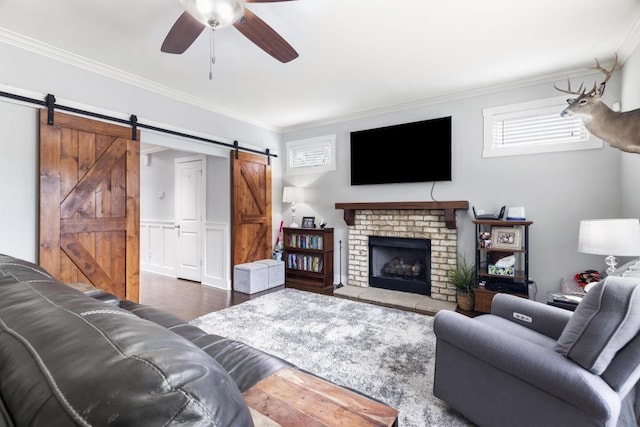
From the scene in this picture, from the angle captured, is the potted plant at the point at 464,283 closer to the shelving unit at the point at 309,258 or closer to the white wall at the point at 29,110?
the shelving unit at the point at 309,258

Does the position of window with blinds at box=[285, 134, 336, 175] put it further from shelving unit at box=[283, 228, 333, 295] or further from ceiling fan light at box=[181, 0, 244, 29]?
ceiling fan light at box=[181, 0, 244, 29]

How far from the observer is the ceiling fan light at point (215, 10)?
1.67 metres

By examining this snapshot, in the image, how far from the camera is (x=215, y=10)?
1.70 m

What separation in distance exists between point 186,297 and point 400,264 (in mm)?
3143

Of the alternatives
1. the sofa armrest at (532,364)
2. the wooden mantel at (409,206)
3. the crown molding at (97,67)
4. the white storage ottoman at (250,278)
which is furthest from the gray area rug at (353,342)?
the crown molding at (97,67)

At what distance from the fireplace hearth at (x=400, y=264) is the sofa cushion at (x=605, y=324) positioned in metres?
2.78

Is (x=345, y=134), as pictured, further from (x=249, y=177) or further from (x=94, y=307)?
(x=94, y=307)

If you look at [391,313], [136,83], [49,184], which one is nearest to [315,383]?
[391,313]

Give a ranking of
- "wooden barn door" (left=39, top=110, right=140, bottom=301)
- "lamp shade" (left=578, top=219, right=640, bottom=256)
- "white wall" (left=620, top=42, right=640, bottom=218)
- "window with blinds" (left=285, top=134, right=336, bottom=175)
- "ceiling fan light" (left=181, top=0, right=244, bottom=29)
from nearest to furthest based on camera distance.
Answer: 1. "ceiling fan light" (left=181, top=0, right=244, bottom=29)
2. "lamp shade" (left=578, top=219, right=640, bottom=256)
3. "white wall" (left=620, top=42, right=640, bottom=218)
4. "wooden barn door" (left=39, top=110, right=140, bottom=301)
5. "window with blinds" (left=285, top=134, right=336, bottom=175)

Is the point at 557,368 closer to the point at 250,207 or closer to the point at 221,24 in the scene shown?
the point at 221,24

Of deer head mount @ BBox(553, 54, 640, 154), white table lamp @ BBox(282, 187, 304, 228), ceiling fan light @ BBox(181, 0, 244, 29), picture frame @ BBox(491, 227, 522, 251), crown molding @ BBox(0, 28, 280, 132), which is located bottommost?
picture frame @ BBox(491, 227, 522, 251)

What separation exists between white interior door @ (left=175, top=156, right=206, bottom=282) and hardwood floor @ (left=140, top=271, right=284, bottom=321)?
0.29 meters

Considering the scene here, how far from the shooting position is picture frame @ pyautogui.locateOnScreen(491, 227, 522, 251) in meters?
3.24

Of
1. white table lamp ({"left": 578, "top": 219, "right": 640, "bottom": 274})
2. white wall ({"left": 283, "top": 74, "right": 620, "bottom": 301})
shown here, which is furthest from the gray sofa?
white wall ({"left": 283, "top": 74, "right": 620, "bottom": 301})
